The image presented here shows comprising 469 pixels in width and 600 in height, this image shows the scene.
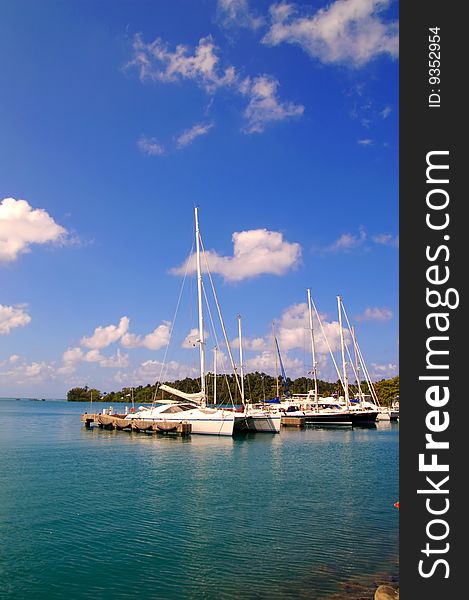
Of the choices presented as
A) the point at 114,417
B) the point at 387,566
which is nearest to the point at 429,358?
the point at 387,566

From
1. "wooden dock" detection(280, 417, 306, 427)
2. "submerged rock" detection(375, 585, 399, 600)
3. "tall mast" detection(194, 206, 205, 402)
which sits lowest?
"wooden dock" detection(280, 417, 306, 427)

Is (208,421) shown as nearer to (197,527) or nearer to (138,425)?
(138,425)

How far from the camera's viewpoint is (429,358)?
8.23 m

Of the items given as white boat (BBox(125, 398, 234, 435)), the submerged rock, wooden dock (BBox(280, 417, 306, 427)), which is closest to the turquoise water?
the submerged rock

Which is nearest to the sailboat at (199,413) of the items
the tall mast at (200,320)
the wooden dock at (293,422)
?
the tall mast at (200,320)

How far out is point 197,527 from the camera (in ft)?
73.0

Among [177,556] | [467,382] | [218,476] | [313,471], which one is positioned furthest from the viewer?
[313,471]

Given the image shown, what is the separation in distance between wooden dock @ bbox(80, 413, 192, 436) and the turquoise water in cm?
1607

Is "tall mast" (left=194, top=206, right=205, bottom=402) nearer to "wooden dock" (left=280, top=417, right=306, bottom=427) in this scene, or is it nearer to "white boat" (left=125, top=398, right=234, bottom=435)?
"white boat" (left=125, top=398, right=234, bottom=435)

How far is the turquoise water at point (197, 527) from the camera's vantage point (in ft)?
52.1

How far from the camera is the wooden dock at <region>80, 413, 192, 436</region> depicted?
61.1 meters

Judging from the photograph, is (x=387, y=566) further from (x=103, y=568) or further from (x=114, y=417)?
(x=114, y=417)

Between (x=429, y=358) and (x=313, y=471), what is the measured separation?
3264 centimetres

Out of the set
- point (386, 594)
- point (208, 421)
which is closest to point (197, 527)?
point (386, 594)
